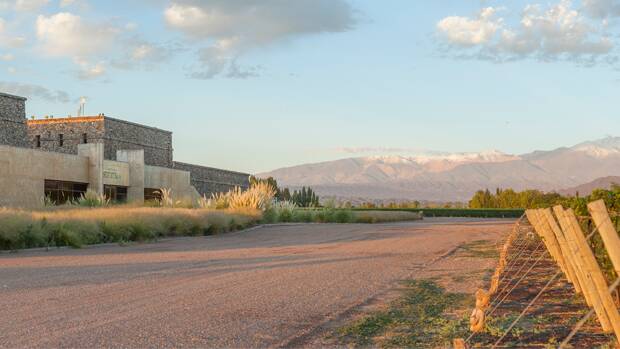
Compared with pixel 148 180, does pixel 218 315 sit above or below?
below

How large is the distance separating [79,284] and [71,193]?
27718 millimetres

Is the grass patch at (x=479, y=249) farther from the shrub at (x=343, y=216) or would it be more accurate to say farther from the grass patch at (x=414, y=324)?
the shrub at (x=343, y=216)

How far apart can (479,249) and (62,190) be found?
24.6 metres

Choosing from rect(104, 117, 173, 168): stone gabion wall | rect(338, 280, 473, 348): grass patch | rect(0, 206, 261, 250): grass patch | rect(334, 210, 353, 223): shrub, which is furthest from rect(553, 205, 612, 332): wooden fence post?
rect(104, 117, 173, 168): stone gabion wall

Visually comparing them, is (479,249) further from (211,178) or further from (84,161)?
(211,178)

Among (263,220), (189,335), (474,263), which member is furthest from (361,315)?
(263,220)

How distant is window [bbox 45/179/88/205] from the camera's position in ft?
114

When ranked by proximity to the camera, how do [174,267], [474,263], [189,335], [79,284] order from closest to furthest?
1. [189,335]
2. [79,284]
3. [174,267]
4. [474,263]

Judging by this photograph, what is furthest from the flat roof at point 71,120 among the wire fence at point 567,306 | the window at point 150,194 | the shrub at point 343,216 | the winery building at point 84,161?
the wire fence at point 567,306

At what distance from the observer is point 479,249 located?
18000 millimetres

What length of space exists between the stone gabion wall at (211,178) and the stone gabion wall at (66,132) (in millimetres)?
7802

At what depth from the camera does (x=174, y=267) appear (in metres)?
12.5

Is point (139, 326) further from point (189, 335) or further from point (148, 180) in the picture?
point (148, 180)

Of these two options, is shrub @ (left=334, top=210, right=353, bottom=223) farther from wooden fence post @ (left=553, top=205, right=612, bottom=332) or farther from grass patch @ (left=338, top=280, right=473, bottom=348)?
wooden fence post @ (left=553, top=205, right=612, bottom=332)
